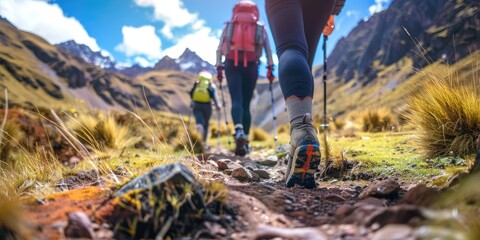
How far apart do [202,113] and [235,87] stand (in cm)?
485

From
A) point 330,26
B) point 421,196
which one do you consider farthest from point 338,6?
point 421,196

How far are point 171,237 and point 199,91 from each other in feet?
31.8

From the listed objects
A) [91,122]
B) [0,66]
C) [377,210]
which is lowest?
[377,210]

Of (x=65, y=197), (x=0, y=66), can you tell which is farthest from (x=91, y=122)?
(x=65, y=197)

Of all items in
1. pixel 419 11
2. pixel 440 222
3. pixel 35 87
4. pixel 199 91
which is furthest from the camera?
pixel 419 11

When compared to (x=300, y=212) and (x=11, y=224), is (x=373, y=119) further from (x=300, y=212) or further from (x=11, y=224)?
(x=11, y=224)

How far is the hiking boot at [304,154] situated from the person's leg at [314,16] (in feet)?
3.69

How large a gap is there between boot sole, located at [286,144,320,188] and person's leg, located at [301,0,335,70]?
131 cm

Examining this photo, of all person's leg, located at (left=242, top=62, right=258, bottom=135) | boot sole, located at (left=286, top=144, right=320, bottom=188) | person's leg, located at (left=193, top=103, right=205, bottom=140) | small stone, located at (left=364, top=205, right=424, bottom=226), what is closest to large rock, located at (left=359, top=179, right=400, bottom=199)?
boot sole, located at (left=286, top=144, right=320, bottom=188)

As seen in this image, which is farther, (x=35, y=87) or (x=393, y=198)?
(x=35, y=87)

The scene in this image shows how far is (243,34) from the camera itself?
655cm

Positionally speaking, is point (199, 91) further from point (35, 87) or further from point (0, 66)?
point (35, 87)

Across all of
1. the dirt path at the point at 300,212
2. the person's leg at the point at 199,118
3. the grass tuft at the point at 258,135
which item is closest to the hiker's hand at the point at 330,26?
the dirt path at the point at 300,212

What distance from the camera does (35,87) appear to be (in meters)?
115
